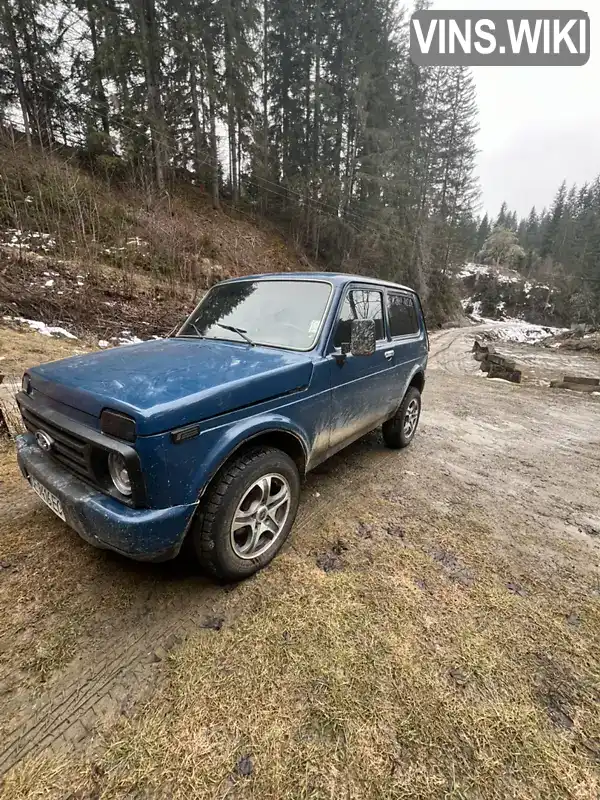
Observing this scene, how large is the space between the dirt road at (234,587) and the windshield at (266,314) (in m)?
1.42

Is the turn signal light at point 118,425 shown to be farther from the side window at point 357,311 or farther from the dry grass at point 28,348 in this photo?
the dry grass at point 28,348

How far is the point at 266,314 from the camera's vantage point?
112 inches

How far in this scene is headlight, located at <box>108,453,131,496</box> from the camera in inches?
67.6

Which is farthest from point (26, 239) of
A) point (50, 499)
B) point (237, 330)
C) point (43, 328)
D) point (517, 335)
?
point (517, 335)

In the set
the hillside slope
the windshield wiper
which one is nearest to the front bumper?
the windshield wiper

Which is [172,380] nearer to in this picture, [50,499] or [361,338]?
[50,499]

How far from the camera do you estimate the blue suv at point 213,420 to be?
166cm

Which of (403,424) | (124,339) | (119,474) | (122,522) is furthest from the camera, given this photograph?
(124,339)

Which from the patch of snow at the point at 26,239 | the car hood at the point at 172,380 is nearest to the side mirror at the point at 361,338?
the car hood at the point at 172,380

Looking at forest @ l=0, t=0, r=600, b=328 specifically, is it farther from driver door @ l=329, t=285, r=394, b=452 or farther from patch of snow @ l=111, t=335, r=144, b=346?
driver door @ l=329, t=285, r=394, b=452

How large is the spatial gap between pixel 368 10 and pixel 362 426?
88.3 ft

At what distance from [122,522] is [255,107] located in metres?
22.1

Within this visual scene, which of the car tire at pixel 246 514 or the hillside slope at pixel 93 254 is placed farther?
the hillside slope at pixel 93 254

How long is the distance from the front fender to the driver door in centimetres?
75
